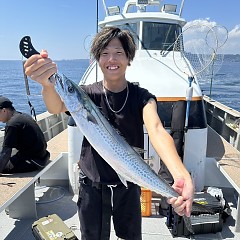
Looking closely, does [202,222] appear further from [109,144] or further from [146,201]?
[109,144]

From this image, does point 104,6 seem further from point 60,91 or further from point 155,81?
point 60,91

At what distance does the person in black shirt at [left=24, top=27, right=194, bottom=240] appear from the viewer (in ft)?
6.37

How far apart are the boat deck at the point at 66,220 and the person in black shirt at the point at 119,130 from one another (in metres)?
1.95

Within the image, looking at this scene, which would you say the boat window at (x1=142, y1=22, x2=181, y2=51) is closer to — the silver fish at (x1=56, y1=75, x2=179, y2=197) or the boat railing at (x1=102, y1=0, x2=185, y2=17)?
the boat railing at (x1=102, y1=0, x2=185, y2=17)

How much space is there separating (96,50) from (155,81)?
11.7 ft

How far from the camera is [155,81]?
19.2 feet

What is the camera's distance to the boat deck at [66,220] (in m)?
4.55

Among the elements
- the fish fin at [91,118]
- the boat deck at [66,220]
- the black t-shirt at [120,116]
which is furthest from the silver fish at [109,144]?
the boat deck at [66,220]

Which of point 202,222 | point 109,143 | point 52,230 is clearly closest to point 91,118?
point 109,143

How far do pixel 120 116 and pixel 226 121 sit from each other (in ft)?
23.0

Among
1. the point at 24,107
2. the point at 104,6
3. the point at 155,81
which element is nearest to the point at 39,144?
the point at 155,81

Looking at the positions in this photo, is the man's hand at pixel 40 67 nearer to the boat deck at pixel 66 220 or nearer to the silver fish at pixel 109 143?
the silver fish at pixel 109 143

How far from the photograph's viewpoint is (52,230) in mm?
3898

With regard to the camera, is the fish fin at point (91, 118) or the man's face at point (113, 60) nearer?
the fish fin at point (91, 118)
